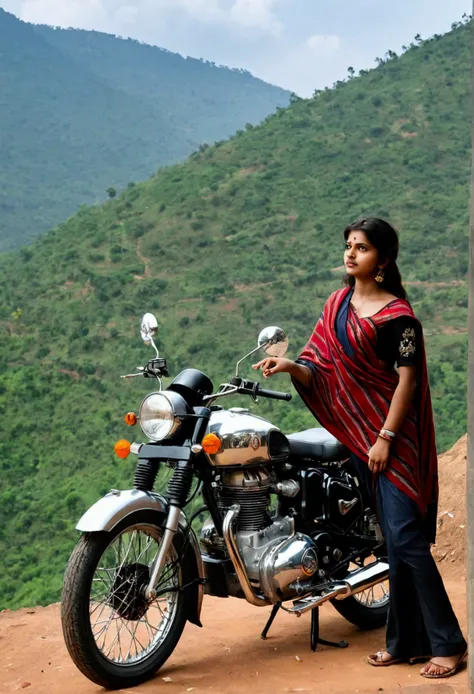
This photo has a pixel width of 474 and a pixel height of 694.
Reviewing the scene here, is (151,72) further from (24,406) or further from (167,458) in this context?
(167,458)

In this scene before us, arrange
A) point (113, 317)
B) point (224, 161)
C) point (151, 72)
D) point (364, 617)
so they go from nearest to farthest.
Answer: point (364, 617), point (113, 317), point (224, 161), point (151, 72)

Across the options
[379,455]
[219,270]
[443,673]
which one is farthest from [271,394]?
[219,270]

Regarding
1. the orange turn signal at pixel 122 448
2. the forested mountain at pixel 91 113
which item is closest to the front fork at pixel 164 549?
the orange turn signal at pixel 122 448

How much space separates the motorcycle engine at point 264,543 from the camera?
3898 mm

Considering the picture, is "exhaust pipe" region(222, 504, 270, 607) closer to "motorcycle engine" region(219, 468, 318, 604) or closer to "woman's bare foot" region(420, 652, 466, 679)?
"motorcycle engine" region(219, 468, 318, 604)

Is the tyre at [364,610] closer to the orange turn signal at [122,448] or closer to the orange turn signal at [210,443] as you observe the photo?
the orange turn signal at [210,443]

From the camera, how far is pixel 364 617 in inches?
180

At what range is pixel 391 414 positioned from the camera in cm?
377

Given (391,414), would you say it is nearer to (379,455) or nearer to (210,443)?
(379,455)

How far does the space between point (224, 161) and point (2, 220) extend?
1464 cm

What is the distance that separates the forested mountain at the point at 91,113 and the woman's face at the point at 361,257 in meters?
40.7

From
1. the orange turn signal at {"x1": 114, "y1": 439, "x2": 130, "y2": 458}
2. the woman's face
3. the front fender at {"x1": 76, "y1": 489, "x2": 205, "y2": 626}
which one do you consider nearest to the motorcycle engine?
the front fender at {"x1": 76, "y1": 489, "x2": 205, "y2": 626}

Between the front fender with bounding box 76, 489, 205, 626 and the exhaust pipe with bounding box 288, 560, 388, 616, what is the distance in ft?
1.30

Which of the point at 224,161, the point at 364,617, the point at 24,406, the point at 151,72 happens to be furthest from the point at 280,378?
the point at 151,72
